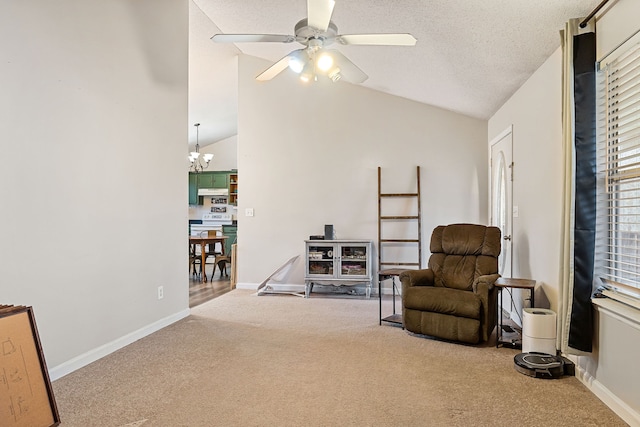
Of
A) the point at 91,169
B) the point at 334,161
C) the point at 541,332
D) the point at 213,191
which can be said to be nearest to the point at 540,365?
the point at 541,332

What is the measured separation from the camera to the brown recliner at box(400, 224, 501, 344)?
3.57 metres

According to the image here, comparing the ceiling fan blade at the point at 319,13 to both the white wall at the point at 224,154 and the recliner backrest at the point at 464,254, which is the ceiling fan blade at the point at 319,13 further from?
the white wall at the point at 224,154

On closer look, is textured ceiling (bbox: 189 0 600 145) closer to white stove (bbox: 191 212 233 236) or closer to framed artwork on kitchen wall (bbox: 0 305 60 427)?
framed artwork on kitchen wall (bbox: 0 305 60 427)

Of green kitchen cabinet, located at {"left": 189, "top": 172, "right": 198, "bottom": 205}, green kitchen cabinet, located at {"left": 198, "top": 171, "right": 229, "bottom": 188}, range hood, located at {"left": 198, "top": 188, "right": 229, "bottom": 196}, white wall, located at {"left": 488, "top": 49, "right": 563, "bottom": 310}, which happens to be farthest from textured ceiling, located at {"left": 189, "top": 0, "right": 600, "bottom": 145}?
green kitchen cabinet, located at {"left": 189, "top": 172, "right": 198, "bottom": 205}

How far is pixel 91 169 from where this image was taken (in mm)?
3246

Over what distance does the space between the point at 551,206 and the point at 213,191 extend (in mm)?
7797

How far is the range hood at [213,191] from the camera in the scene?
9846 millimetres

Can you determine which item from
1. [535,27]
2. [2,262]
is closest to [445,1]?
[535,27]

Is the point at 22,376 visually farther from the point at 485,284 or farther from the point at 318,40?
the point at 485,284

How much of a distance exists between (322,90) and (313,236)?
6.91ft

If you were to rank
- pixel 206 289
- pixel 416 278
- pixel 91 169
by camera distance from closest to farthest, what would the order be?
pixel 91 169, pixel 416 278, pixel 206 289

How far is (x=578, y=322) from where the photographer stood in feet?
8.64

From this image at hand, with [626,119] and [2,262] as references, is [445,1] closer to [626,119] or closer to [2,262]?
[626,119]

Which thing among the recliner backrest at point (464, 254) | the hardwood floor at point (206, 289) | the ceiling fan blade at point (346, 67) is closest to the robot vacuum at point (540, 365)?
the recliner backrest at point (464, 254)
